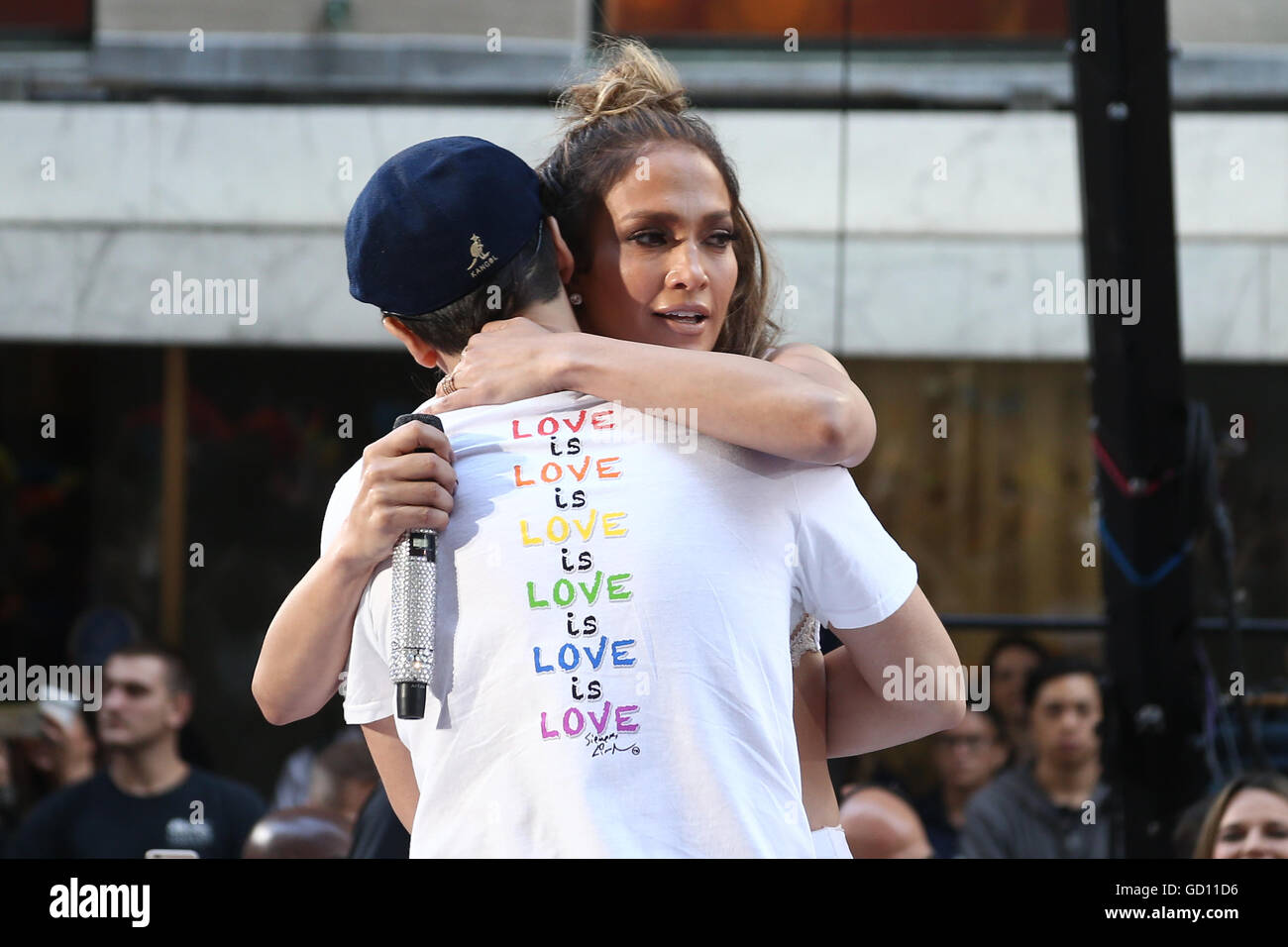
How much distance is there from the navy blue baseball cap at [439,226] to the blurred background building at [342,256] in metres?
5.64

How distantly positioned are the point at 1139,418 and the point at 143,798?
3172 millimetres

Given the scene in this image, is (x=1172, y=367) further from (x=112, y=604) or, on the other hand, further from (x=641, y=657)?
(x=112, y=604)

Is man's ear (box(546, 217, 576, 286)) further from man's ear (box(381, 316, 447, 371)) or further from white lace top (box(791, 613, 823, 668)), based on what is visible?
white lace top (box(791, 613, 823, 668))

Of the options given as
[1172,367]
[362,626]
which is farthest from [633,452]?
[1172,367]

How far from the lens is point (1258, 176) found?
7.52 meters

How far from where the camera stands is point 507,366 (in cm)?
167

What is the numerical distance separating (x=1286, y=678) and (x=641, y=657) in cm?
374

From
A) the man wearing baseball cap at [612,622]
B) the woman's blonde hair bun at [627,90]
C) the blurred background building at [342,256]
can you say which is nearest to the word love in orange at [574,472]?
the man wearing baseball cap at [612,622]

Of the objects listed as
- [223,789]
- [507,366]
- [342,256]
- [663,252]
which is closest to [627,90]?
[663,252]

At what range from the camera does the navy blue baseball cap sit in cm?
169

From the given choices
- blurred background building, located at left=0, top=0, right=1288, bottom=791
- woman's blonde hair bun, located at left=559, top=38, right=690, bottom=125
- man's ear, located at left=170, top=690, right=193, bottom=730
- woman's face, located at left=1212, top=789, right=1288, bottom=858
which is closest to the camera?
woman's blonde hair bun, located at left=559, top=38, right=690, bottom=125

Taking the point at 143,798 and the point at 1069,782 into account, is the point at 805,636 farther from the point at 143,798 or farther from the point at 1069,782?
the point at 143,798
